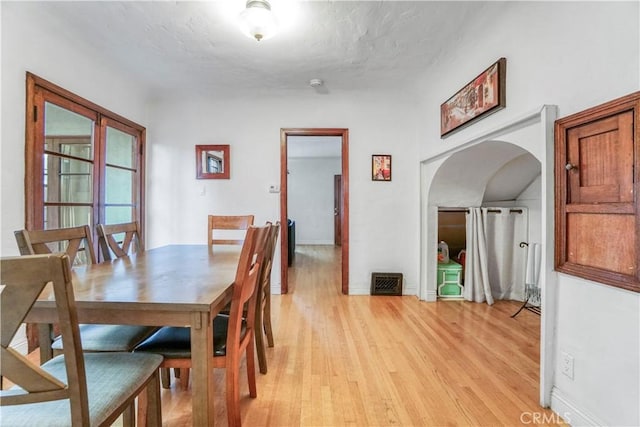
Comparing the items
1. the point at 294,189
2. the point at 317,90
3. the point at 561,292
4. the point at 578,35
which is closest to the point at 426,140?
the point at 317,90

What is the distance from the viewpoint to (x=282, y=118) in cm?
345

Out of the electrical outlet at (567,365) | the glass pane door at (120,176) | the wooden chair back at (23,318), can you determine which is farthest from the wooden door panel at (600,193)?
the glass pane door at (120,176)

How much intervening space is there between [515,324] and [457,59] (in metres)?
2.39

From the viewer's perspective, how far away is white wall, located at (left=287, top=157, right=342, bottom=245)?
24.7ft

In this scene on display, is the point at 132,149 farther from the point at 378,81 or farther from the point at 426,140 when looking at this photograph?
the point at 426,140

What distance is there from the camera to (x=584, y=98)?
130 cm

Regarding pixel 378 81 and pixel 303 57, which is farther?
pixel 378 81

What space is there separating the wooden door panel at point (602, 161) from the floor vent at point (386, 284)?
2.18m

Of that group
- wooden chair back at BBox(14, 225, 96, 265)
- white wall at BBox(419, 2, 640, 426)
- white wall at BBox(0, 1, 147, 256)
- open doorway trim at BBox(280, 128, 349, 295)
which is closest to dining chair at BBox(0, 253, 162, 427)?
wooden chair back at BBox(14, 225, 96, 265)

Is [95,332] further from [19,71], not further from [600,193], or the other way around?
→ [600,193]

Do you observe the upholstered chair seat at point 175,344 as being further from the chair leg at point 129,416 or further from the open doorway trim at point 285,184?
the open doorway trim at point 285,184

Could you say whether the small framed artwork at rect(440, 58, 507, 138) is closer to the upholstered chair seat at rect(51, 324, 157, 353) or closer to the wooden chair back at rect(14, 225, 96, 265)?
the upholstered chair seat at rect(51, 324, 157, 353)

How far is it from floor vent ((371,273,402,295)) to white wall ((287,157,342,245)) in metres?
4.26

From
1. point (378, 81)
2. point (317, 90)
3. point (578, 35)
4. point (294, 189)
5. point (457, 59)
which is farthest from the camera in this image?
point (294, 189)
